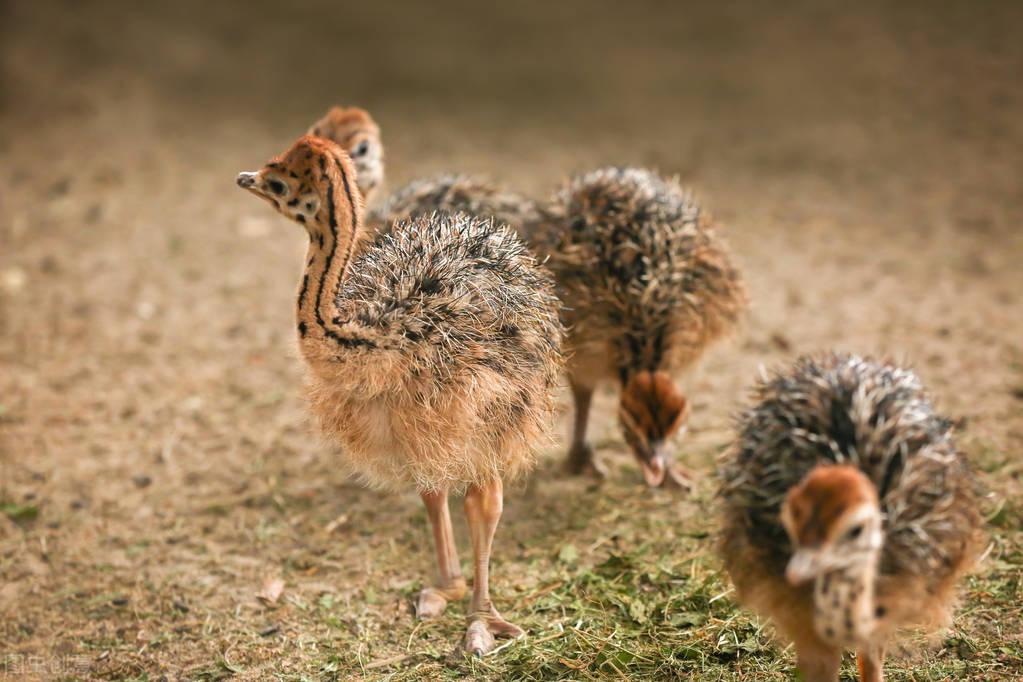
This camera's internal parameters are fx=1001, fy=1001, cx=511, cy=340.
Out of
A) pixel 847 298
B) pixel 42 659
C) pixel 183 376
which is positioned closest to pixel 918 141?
pixel 847 298

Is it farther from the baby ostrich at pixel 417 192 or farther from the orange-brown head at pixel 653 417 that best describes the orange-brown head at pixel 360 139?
the orange-brown head at pixel 653 417

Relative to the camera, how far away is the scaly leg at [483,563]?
409cm

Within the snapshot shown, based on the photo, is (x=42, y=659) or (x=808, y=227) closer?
(x=42, y=659)

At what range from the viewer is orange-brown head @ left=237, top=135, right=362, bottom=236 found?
136 inches

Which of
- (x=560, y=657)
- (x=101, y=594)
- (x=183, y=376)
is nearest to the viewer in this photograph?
(x=560, y=657)

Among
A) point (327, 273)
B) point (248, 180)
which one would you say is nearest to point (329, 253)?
point (327, 273)

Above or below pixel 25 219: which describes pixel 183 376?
below

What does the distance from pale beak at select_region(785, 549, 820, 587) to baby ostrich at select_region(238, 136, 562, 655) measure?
1363mm

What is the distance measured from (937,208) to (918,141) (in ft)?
3.96

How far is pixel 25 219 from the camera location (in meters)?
7.97

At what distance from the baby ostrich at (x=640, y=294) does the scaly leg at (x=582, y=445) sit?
23 centimetres

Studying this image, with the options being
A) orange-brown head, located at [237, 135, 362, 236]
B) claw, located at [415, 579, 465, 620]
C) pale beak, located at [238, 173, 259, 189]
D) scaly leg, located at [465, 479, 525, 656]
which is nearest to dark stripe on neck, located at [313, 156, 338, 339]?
orange-brown head, located at [237, 135, 362, 236]

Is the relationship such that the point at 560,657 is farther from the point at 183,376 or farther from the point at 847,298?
the point at 847,298

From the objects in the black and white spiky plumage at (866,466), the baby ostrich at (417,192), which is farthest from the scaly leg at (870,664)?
the baby ostrich at (417,192)
